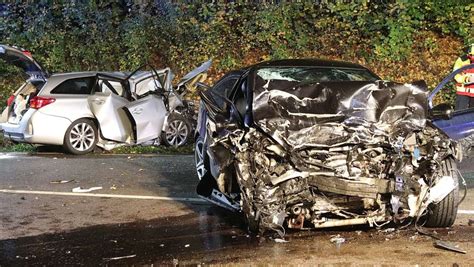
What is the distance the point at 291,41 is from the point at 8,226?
11.1m

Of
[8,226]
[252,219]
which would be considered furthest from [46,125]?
[252,219]

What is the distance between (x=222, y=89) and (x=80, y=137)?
227 inches

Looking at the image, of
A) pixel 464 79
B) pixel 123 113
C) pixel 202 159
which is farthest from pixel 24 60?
pixel 464 79

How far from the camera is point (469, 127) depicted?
7664mm

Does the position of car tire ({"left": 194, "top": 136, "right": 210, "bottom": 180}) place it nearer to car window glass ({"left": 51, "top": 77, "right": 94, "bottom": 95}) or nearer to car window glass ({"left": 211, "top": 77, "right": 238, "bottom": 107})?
car window glass ({"left": 211, "top": 77, "right": 238, "bottom": 107})

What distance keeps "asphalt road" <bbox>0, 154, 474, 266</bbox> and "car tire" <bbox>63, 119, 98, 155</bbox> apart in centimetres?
268

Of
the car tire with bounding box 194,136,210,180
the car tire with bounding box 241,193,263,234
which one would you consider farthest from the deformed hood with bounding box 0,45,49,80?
the car tire with bounding box 241,193,263,234

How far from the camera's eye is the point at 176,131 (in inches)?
516

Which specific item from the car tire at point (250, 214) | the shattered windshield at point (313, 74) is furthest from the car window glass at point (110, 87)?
the car tire at point (250, 214)

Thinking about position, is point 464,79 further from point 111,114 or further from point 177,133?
point 111,114

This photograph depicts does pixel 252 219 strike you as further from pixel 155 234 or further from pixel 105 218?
pixel 105 218

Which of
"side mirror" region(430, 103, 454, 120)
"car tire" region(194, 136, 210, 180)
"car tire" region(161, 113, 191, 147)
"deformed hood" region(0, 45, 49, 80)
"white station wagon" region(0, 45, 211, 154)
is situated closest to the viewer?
"side mirror" region(430, 103, 454, 120)

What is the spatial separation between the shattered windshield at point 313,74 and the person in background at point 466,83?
12.7 feet

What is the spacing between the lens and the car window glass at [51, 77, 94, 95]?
12.5 metres
